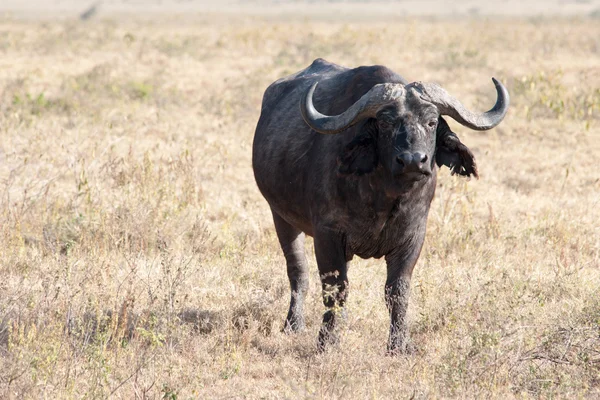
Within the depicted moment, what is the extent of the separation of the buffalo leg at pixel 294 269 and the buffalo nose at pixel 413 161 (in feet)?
5.69

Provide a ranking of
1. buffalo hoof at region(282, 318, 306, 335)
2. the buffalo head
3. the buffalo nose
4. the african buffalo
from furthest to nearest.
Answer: buffalo hoof at region(282, 318, 306, 335), the african buffalo, the buffalo head, the buffalo nose

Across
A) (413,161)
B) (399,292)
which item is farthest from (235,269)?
(413,161)

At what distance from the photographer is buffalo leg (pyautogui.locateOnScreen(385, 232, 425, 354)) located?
17.3ft

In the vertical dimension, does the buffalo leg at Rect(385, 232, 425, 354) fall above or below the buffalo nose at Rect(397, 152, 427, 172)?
below

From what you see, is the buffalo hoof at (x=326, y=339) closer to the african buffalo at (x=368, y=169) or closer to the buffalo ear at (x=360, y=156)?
the african buffalo at (x=368, y=169)

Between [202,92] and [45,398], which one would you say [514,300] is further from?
[202,92]

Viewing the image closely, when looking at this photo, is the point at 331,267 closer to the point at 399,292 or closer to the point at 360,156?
the point at 399,292

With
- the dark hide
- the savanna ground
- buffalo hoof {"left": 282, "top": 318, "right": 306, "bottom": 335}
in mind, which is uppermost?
the dark hide

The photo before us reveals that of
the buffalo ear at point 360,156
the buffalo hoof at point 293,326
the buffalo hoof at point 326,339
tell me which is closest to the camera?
the buffalo ear at point 360,156

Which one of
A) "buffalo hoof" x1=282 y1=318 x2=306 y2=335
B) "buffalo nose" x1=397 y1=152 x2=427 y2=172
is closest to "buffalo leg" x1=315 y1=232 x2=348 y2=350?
"buffalo hoof" x1=282 y1=318 x2=306 y2=335

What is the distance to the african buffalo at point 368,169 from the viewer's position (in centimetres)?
482

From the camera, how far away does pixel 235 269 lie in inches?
259

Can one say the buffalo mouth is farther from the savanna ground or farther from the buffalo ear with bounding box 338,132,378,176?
the savanna ground

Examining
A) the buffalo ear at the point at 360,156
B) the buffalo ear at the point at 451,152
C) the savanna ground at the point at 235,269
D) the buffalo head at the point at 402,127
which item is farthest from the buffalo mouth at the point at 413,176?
the savanna ground at the point at 235,269
